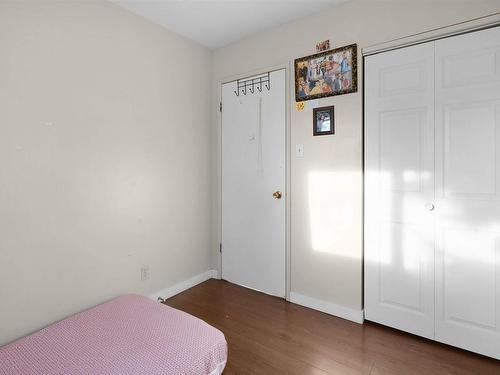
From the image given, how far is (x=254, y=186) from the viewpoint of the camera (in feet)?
9.35

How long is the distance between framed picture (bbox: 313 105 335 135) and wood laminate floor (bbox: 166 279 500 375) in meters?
1.55

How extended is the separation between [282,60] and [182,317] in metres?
2.28

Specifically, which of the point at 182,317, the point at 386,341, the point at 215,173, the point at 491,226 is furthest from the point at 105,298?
the point at 491,226

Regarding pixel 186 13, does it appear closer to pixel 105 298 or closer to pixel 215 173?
pixel 215 173

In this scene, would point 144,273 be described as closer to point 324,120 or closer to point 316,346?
point 316,346

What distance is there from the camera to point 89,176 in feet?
6.94

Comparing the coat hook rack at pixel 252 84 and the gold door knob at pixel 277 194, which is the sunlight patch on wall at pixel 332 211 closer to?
the gold door knob at pixel 277 194

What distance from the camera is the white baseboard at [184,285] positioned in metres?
2.65

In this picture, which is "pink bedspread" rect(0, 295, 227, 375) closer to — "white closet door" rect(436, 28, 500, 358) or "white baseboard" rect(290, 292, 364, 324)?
"white baseboard" rect(290, 292, 364, 324)

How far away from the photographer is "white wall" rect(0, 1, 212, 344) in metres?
1.76

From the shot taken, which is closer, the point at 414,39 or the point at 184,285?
the point at 414,39

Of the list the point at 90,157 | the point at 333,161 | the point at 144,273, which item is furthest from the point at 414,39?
the point at 144,273

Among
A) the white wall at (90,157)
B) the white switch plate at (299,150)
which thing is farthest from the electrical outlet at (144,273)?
the white switch plate at (299,150)

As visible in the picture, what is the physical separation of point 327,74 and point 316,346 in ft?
6.84
